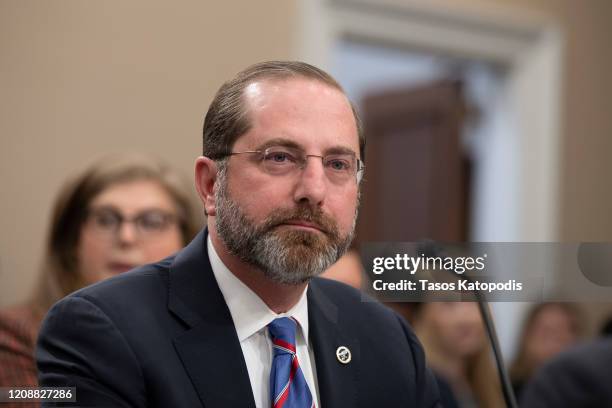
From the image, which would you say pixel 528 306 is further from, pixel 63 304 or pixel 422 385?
pixel 63 304

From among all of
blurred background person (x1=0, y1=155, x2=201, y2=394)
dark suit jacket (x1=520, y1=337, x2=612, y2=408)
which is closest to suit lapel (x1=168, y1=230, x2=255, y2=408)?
dark suit jacket (x1=520, y1=337, x2=612, y2=408)

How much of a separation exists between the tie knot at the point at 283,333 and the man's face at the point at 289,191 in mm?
95

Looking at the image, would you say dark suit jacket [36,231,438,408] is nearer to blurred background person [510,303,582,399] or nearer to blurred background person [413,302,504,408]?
blurred background person [413,302,504,408]

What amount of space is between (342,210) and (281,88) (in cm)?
26

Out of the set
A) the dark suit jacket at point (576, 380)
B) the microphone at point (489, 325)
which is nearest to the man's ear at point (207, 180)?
the microphone at point (489, 325)

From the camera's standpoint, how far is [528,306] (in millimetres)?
5191

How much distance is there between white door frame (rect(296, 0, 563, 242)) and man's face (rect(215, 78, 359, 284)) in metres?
3.68

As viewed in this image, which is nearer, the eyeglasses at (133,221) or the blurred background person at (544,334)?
the eyeglasses at (133,221)

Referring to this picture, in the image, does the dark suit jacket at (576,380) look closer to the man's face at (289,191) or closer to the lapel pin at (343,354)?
the lapel pin at (343,354)

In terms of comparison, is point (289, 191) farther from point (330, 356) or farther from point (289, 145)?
point (330, 356)

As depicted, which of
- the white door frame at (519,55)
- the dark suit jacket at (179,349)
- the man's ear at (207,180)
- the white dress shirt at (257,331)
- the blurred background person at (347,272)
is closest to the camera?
the dark suit jacket at (179,349)

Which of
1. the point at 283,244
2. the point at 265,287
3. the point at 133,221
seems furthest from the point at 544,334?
the point at 283,244

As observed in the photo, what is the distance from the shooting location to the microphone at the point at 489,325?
2.00 metres

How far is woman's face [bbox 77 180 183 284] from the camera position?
125 inches
